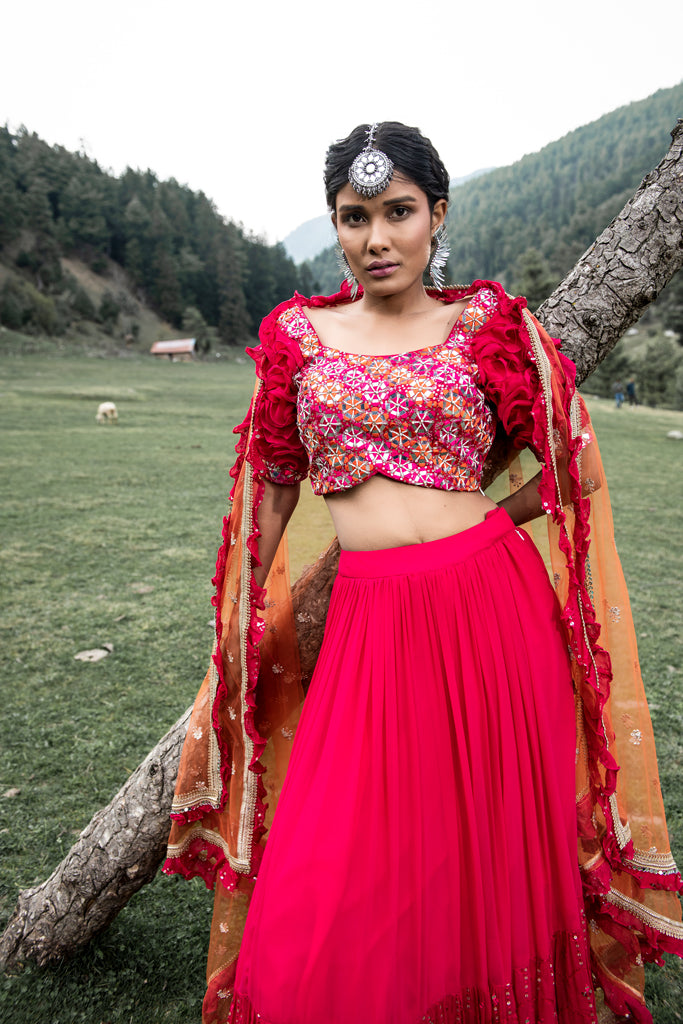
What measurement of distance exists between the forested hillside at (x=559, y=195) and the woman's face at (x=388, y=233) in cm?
6242

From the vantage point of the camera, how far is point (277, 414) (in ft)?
6.24

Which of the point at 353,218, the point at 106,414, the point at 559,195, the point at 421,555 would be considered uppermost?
the point at 559,195

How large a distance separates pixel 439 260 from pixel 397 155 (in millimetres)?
339

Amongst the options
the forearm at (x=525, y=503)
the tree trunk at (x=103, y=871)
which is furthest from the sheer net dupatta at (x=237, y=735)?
the forearm at (x=525, y=503)

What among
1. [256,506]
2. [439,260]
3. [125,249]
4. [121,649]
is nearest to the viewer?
[256,506]

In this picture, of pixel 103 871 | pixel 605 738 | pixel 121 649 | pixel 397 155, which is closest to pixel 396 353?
pixel 397 155

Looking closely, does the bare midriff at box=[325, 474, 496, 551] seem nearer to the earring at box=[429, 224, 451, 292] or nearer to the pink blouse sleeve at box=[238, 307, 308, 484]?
the pink blouse sleeve at box=[238, 307, 308, 484]

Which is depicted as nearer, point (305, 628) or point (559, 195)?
point (305, 628)

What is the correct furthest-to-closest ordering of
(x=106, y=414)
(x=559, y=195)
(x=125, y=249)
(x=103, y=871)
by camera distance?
(x=559, y=195)
(x=125, y=249)
(x=106, y=414)
(x=103, y=871)

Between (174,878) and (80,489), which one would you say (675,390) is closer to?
(80,489)

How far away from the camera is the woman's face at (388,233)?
1.84 metres

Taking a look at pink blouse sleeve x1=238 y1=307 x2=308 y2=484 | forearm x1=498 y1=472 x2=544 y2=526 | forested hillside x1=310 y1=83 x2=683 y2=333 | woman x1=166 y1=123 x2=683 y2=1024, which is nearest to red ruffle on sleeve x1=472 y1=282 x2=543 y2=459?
woman x1=166 y1=123 x2=683 y2=1024

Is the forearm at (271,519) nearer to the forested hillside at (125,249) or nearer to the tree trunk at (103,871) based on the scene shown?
the tree trunk at (103,871)

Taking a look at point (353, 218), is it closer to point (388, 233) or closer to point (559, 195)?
point (388, 233)
